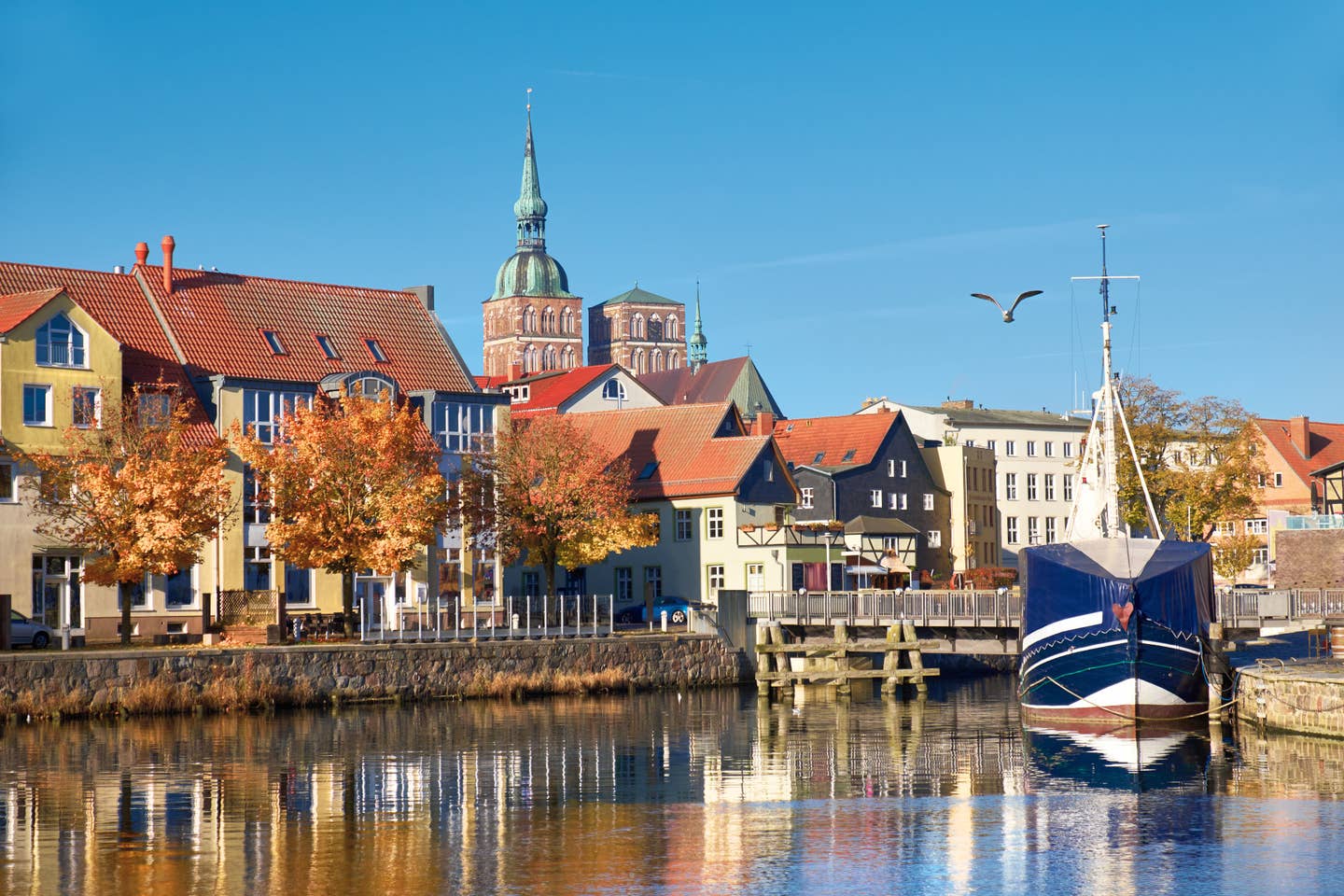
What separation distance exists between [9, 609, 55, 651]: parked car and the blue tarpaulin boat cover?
97.2 ft

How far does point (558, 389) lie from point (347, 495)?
155 feet

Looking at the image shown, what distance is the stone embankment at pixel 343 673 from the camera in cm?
5231

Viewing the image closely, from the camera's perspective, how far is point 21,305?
63094 millimetres

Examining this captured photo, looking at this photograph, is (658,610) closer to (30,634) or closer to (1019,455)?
(30,634)

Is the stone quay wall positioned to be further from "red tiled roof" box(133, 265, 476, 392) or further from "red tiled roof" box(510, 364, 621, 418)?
"red tiled roof" box(510, 364, 621, 418)

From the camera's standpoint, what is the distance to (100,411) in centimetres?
6241

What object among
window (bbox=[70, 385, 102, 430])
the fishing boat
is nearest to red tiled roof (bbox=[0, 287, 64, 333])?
window (bbox=[70, 385, 102, 430])

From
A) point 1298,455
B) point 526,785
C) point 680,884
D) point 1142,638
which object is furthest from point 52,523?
point 1298,455

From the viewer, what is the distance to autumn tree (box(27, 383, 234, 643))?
57.5 m

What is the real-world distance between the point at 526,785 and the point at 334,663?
73.2ft

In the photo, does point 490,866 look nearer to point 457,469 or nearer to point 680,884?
point 680,884

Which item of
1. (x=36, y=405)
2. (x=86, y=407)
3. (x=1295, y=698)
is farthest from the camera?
(x=36, y=405)

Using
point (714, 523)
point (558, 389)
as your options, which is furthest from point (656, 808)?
point (558, 389)

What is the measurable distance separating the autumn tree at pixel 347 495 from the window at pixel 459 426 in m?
8.82
